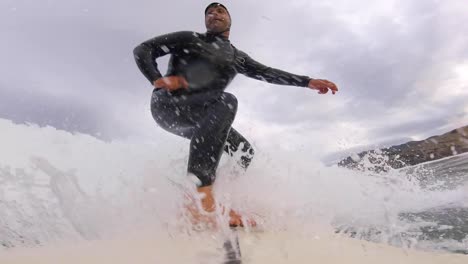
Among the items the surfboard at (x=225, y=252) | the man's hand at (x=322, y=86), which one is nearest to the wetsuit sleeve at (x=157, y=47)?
the man's hand at (x=322, y=86)

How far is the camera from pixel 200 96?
3006mm

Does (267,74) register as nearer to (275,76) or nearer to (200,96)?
(275,76)

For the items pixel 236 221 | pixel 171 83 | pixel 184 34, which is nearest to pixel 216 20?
pixel 184 34

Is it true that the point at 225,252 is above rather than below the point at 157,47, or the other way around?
below

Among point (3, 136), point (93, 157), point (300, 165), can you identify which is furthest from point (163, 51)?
point (3, 136)

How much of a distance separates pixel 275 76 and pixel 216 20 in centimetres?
78

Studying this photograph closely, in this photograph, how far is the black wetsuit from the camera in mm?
2721

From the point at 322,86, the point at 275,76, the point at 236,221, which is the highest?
the point at 275,76

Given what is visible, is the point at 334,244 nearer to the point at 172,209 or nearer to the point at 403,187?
the point at 172,209

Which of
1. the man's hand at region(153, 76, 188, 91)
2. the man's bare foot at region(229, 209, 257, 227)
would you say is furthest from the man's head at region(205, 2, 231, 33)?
the man's bare foot at region(229, 209, 257, 227)

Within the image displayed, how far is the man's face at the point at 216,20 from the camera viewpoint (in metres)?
3.42

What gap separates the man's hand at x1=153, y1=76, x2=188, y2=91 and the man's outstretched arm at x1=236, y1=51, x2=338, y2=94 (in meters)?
0.76

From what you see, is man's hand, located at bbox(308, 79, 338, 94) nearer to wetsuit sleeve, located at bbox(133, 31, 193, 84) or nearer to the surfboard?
wetsuit sleeve, located at bbox(133, 31, 193, 84)

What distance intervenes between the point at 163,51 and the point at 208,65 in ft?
1.30
